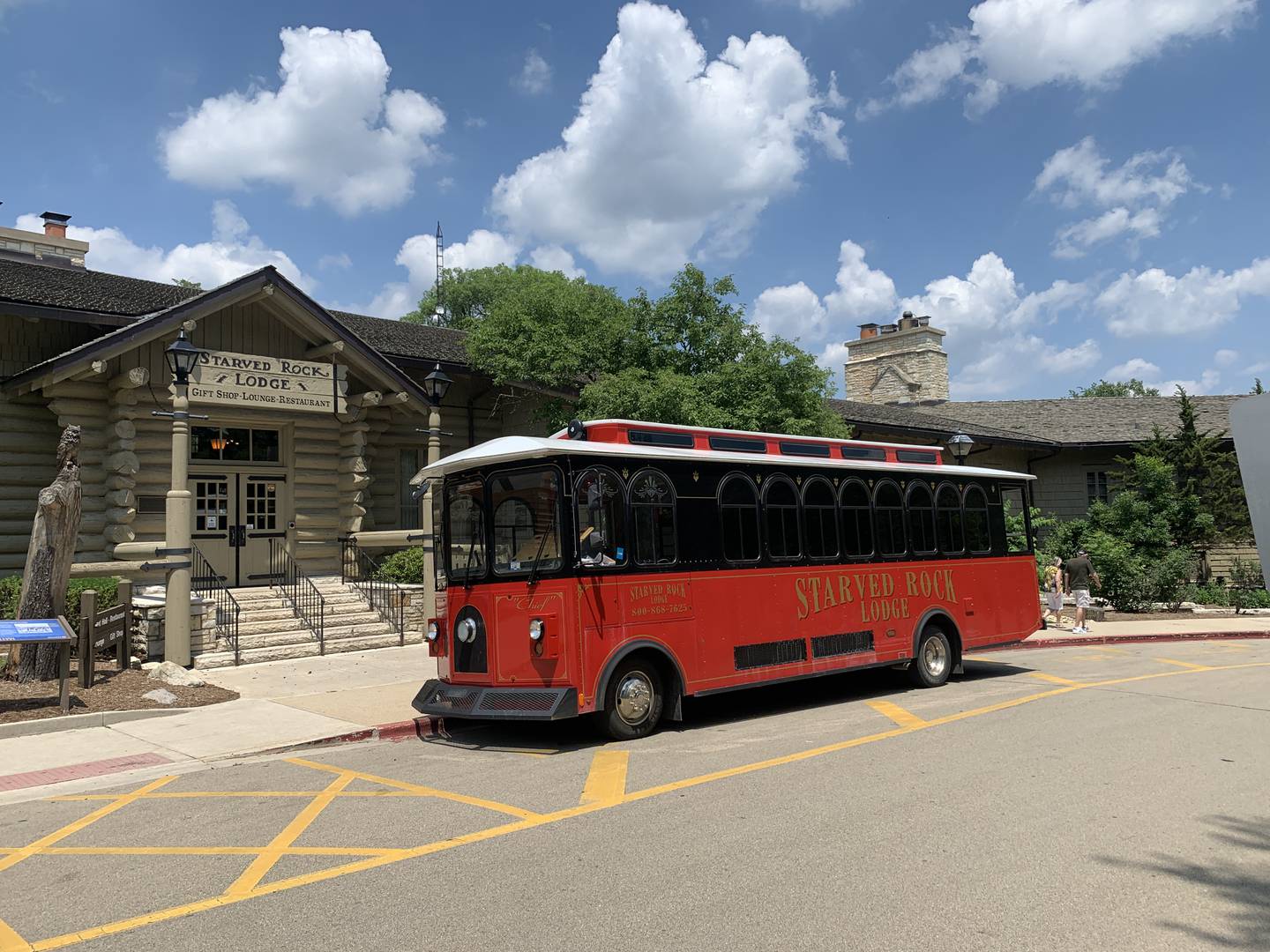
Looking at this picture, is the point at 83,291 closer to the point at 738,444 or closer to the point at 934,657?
the point at 738,444

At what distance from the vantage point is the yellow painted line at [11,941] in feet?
14.9

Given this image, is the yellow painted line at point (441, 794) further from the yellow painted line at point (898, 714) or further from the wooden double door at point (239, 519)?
the wooden double door at point (239, 519)

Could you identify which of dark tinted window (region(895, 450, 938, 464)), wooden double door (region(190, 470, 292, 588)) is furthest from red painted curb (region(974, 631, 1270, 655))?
wooden double door (region(190, 470, 292, 588))

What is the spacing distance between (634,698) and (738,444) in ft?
10.2

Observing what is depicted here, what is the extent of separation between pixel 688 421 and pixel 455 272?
3674cm

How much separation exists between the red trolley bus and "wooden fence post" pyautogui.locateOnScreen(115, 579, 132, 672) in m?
5.77

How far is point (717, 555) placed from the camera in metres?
10.1

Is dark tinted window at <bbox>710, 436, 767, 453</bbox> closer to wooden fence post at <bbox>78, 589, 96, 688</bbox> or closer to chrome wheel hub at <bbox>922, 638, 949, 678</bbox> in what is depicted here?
chrome wheel hub at <bbox>922, 638, 949, 678</bbox>

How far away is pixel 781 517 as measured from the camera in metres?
10.9

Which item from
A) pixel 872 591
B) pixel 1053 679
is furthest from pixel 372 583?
pixel 1053 679

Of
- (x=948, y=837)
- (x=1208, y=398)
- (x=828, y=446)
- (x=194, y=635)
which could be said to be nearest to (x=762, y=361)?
(x=828, y=446)

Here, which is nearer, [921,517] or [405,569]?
[921,517]

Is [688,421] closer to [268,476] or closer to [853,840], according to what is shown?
[268,476]

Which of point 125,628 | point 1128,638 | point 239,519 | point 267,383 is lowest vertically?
point 1128,638
